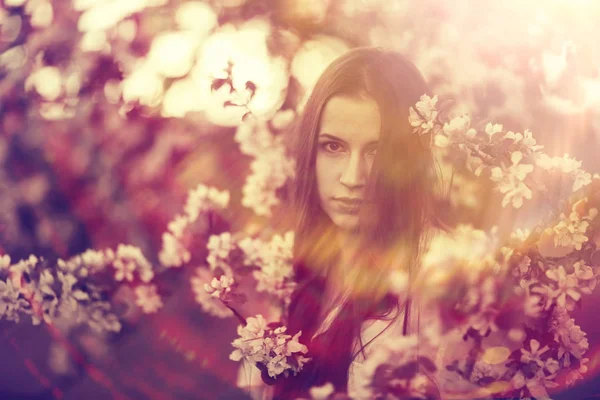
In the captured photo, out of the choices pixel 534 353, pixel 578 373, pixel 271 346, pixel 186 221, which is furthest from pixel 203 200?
pixel 578 373

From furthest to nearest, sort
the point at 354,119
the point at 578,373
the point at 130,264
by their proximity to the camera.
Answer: the point at 578,373
the point at 130,264
the point at 354,119

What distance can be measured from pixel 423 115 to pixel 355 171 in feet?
0.96

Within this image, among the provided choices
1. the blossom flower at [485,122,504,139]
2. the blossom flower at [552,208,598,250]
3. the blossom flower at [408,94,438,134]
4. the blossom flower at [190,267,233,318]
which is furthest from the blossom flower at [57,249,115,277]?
the blossom flower at [552,208,598,250]

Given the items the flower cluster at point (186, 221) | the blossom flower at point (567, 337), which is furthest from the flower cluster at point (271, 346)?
the blossom flower at point (567, 337)

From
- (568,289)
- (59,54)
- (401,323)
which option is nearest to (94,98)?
(59,54)

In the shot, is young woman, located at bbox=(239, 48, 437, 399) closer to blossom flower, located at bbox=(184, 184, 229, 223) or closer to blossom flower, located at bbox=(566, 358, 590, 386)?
blossom flower, located at bbox=(184, 184, 229, 223)

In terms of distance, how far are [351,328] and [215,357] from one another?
0.48m

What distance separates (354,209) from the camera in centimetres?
174

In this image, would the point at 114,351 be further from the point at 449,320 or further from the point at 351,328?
the point at 449,320

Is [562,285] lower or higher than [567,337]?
higher

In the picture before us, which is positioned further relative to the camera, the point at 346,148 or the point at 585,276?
the point at 585,276

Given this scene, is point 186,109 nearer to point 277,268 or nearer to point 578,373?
point 277,268

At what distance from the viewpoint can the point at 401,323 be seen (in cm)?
179

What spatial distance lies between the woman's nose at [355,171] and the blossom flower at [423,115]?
0.21 m
